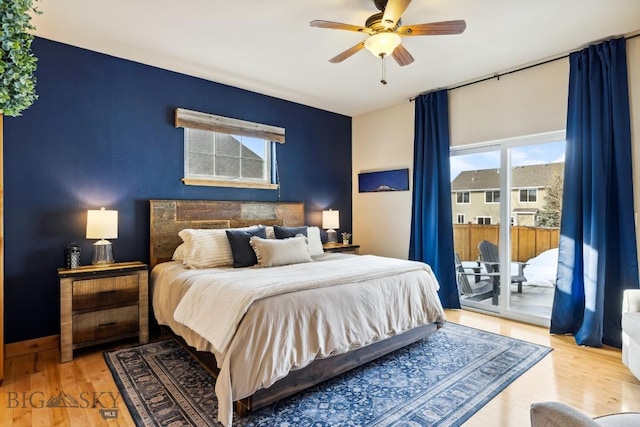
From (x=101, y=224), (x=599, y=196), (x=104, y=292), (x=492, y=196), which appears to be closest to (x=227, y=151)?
(x=101, y=224)

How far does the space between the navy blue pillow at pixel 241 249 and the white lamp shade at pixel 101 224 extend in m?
1.01

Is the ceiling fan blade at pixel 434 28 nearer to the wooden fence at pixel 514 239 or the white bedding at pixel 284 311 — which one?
the white bedding at pixel 284 311

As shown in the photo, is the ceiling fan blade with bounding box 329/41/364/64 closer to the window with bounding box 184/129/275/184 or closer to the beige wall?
the window with bounding box 184/129/275/184

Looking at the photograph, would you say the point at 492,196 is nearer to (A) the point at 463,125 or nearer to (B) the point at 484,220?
(B) the point at 484,220

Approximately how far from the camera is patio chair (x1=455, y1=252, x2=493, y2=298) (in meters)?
4.22

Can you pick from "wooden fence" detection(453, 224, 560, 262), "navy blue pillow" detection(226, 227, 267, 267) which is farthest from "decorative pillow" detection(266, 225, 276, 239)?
"wooden fence" detection(453, 224, 560, 262)

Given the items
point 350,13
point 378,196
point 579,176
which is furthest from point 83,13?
point 579,176

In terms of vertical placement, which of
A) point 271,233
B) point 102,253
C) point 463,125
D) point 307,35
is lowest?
point 102,253

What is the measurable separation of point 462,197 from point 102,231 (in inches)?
156

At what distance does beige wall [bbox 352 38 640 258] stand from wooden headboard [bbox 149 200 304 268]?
53.7 inches

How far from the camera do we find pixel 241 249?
3.32 meters

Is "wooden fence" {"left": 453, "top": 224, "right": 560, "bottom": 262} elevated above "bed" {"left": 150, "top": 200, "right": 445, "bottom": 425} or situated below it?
above

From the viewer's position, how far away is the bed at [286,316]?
1978mm

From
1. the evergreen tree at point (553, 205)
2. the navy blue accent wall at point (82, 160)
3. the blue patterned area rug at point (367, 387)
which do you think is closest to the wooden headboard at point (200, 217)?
the navy blue accent wall at point (82, 160)
